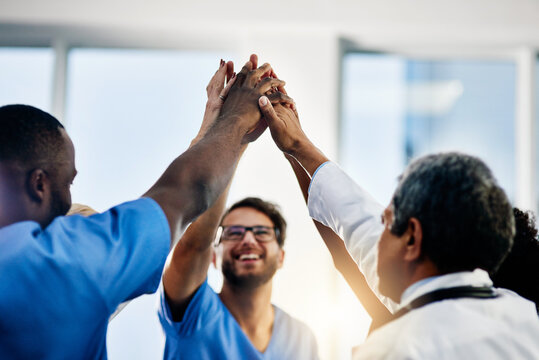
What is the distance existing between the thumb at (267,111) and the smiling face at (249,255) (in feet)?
2.69

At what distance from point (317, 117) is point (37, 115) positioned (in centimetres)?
200

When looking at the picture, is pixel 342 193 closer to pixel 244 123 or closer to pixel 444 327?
pixel 244 123

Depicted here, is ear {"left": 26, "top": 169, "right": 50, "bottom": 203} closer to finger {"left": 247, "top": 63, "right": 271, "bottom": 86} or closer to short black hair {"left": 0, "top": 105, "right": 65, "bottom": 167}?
short black hair {"left": 0, "top": 105, "right": 65, "bottom": 167}

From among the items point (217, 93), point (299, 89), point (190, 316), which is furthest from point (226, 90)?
point (299, 89)

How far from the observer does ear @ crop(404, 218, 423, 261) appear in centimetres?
86

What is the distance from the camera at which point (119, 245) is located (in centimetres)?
90

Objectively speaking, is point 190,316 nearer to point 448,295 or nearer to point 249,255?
point 249,255

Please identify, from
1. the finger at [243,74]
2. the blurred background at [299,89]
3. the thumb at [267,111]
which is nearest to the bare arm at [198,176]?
the thumb at [267,111]

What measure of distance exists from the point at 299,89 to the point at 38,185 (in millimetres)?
2066

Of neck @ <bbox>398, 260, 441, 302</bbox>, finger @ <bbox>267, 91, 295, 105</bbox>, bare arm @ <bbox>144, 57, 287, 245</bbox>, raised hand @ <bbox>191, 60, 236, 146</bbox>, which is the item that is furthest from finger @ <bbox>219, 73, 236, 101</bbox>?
neck @ <bbox>398, 260, 441, 302</bbox>

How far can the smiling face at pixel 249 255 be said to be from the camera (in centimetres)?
211

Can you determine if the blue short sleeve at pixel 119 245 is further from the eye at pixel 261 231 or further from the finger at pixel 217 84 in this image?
the eye at pixel 261 231

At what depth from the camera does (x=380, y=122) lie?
3137 mm

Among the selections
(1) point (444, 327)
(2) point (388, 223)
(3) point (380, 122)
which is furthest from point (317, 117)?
(1) point (444, 327)
